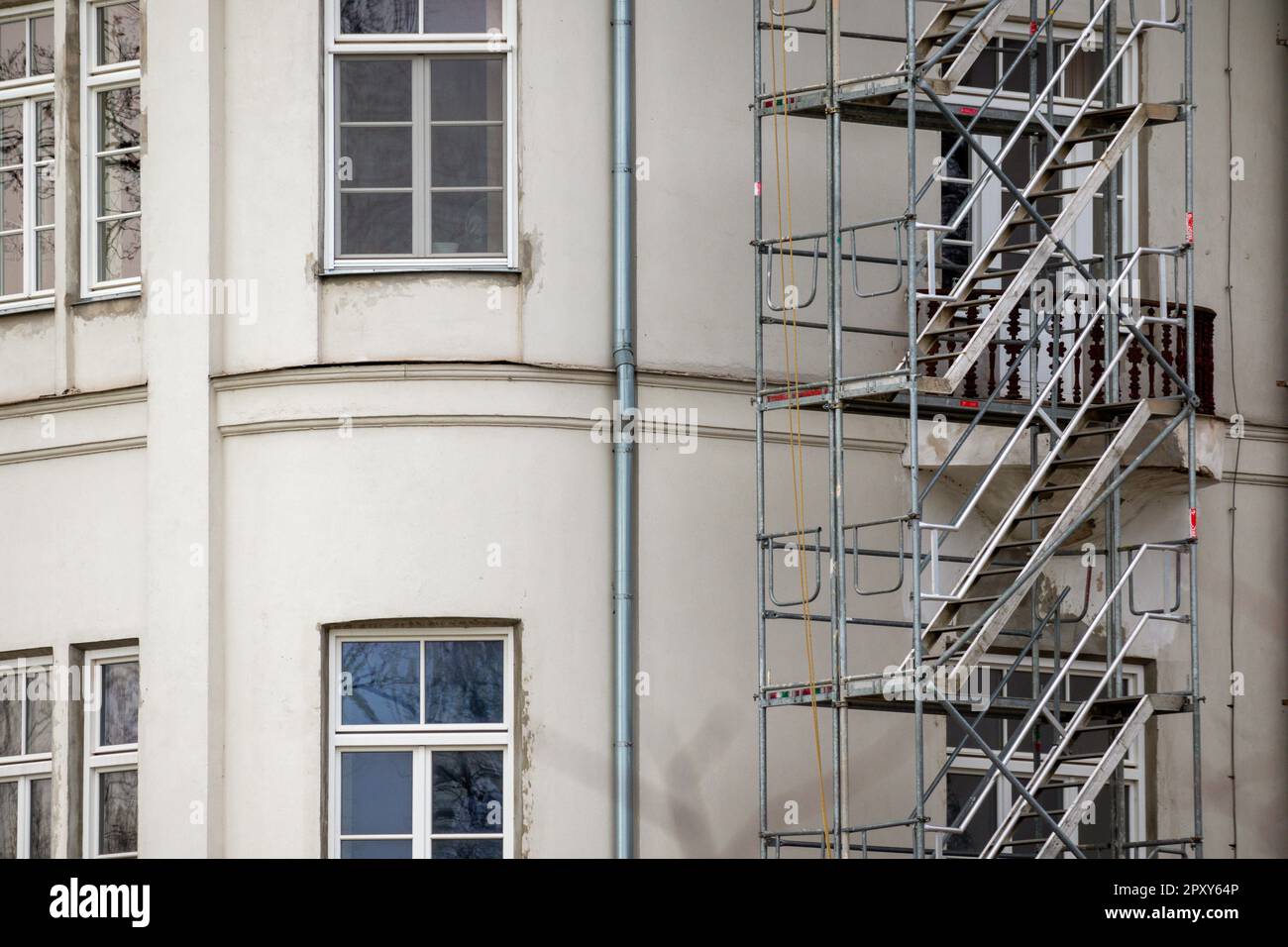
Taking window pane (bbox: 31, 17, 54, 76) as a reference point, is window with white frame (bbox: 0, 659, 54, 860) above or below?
below

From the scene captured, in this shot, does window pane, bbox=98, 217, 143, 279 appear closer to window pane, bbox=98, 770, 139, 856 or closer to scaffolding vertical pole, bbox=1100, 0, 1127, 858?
window pane, bbox=98, 770, 139, 856

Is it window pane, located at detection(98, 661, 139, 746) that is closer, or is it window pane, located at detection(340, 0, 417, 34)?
window pane, located at detection(340, 0, 417, 34)

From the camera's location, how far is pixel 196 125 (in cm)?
2064

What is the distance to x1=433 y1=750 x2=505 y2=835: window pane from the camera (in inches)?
784

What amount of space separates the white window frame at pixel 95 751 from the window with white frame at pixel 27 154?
2.47 m

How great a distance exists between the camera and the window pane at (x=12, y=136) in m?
22.0

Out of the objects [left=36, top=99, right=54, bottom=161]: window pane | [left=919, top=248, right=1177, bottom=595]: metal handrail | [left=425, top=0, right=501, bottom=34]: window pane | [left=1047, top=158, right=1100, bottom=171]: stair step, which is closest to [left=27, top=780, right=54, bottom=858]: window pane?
[left=36, top=99, right=54, bottom=161]: window pane

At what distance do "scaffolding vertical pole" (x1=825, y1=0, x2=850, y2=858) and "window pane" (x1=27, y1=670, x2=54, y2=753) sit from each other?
5.03 meters

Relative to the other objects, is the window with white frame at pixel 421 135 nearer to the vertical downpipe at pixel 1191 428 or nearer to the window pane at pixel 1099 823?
the vertical downpipe at pixel 1191 428

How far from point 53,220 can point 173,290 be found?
1533mm
